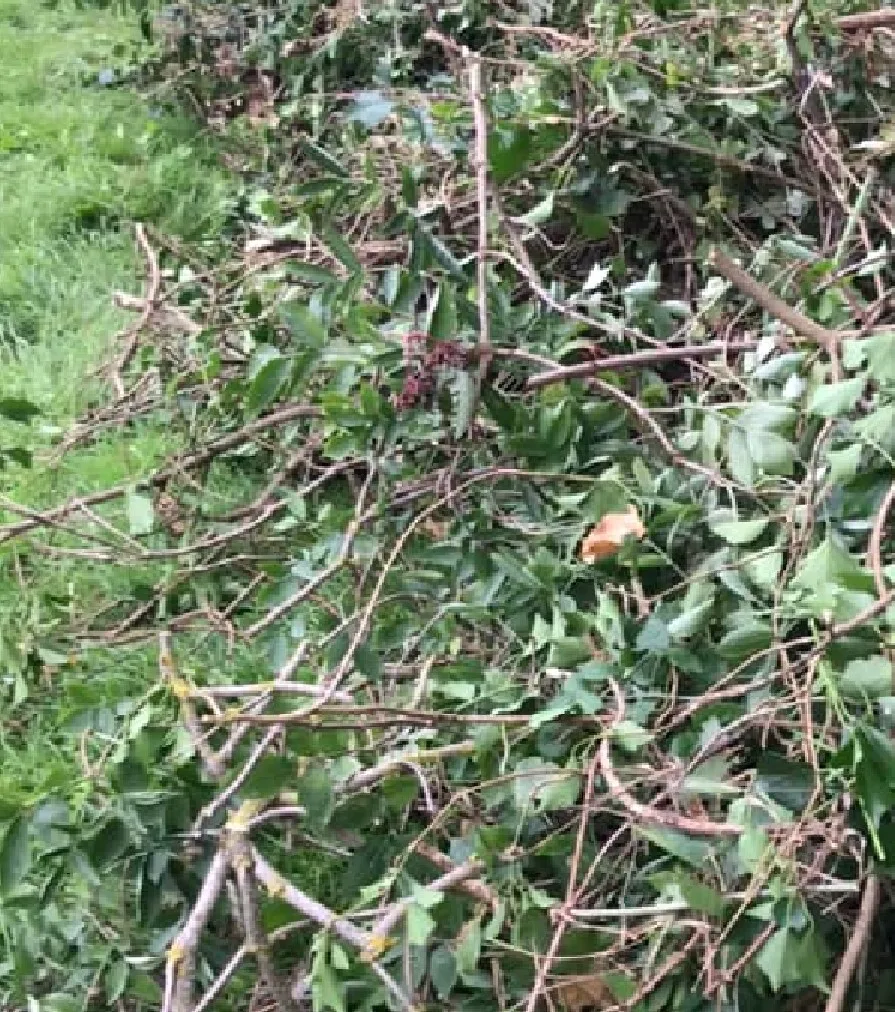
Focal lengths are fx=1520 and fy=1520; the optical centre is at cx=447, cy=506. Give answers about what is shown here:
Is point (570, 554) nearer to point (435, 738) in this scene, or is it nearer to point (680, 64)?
point (435, 738)

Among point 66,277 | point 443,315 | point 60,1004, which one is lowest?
point 66,277

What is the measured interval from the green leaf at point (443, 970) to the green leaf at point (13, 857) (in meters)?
0.42

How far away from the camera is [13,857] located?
5.05 ft

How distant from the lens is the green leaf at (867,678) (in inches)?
51.7

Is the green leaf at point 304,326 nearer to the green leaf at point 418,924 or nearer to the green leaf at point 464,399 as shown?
the green leaf at point 464,399

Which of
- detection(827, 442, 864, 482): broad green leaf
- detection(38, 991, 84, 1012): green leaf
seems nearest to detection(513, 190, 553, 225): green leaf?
detection(827, 442, 864, 482): broad green leaf

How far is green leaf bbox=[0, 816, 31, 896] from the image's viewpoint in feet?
5.03

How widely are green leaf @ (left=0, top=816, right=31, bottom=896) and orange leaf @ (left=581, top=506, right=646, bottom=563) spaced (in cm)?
68

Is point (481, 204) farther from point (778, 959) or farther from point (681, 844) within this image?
point (778, 959)

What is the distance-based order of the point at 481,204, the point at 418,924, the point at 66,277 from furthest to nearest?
the point at 66,277
the point at 481,204
the point at 418,924

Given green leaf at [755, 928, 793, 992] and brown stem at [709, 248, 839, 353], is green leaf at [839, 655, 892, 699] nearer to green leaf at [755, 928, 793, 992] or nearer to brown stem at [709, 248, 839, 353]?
green leaf at [755, 928, 793, 992]

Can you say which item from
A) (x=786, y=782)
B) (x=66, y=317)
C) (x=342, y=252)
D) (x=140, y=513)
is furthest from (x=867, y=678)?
(x=66, y=317)

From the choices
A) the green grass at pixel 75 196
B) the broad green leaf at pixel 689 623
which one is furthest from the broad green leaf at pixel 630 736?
the green grass at pixel 75 196

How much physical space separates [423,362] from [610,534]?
33 cm
